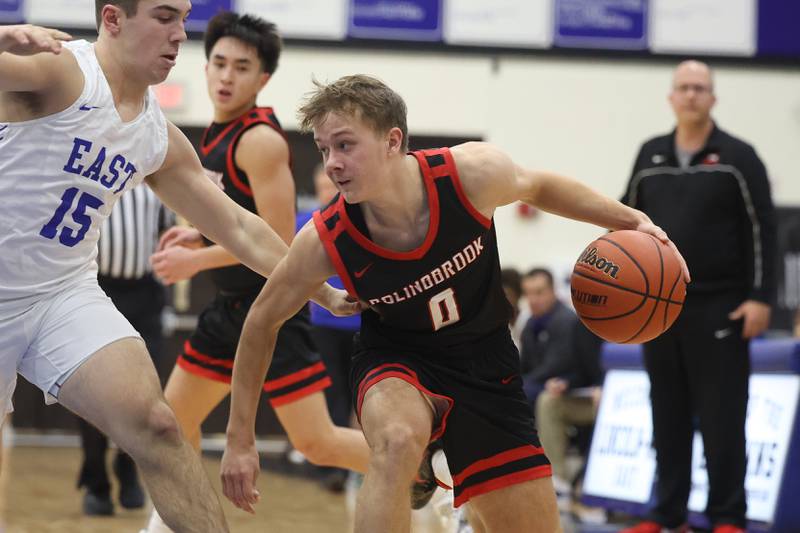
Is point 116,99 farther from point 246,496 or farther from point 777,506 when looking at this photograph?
point 777,506

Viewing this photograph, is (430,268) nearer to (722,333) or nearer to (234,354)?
(234,354)

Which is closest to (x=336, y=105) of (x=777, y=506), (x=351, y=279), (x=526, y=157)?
(x=351, y=279)

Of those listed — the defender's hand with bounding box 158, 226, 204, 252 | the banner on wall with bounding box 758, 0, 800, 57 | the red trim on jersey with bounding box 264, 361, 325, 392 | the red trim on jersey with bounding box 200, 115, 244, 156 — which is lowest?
the red trim on jersey with bounding box 264, 361, 325, 392

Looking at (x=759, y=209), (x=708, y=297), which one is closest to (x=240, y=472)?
(x=708, y=297)

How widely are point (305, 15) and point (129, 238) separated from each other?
523 cm

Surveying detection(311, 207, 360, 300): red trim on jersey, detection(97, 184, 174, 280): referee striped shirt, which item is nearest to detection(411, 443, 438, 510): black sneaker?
detection(311, 207, 360, 300): red trim on jersey

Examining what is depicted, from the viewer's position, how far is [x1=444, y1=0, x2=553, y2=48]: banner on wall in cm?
1205

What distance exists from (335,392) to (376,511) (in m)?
5.25

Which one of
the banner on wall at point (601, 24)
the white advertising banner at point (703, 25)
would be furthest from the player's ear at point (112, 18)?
the white advertising banner at point (703, 25)

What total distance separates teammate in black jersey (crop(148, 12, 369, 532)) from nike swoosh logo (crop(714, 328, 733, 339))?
202cm

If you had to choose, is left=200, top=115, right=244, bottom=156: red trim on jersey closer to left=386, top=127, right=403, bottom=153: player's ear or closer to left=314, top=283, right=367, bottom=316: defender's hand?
left=314, top=283, right=367, bottom=316: defender's hand

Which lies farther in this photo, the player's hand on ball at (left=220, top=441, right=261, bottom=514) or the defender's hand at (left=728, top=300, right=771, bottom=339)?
the defender's hand at (left=728, top=300, right=771, bottom=339)

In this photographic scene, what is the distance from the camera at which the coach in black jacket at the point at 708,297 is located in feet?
18.9

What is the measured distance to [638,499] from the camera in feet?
22.9
